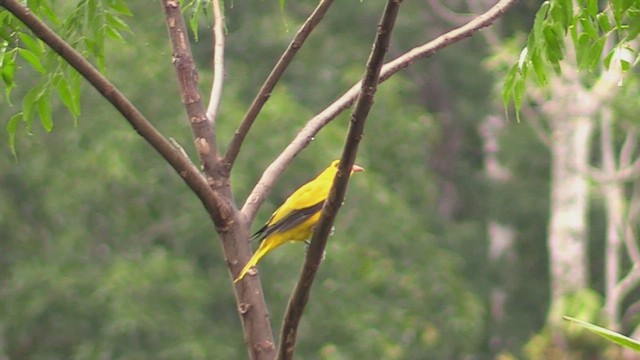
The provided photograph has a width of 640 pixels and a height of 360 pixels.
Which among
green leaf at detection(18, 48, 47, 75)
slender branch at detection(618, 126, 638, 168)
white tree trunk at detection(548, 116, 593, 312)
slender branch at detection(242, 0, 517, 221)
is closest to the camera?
green leaf at detection(18, 48, 47, 75)

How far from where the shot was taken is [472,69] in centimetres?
2606

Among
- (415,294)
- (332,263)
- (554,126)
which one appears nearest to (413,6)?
(554,126)

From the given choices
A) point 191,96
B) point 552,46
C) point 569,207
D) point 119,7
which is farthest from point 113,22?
point 569,207

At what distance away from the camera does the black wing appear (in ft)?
18.0

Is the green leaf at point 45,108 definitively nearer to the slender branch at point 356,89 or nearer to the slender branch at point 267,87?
the slender branch at point 267,87

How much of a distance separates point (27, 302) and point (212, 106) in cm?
1321

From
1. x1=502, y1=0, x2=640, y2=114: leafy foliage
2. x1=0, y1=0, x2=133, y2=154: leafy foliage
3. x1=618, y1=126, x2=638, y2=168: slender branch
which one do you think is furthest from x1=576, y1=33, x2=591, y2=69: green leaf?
x1=618, y1=126, x2=638, y2=168: slender branch

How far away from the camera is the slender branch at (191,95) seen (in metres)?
3.94

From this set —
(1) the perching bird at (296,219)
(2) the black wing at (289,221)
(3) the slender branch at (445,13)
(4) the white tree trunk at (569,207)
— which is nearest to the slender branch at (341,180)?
(1) the perching bird at (296,219)

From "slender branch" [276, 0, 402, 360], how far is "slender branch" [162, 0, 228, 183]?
1.74 feet

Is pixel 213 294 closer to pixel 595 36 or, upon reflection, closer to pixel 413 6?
pixel 413 6

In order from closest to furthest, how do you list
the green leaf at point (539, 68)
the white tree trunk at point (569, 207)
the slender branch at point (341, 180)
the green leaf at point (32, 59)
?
the slender branch at point (341, 180) < the green leaf at point (539, 68) < the green leaf at point (32, 59) < the white tree trunk at point (569, 207)

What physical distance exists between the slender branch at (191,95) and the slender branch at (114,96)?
0.22m

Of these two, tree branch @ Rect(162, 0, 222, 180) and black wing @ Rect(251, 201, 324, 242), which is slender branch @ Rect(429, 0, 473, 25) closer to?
black wing @ Rect(251, 201, 324, 242)
